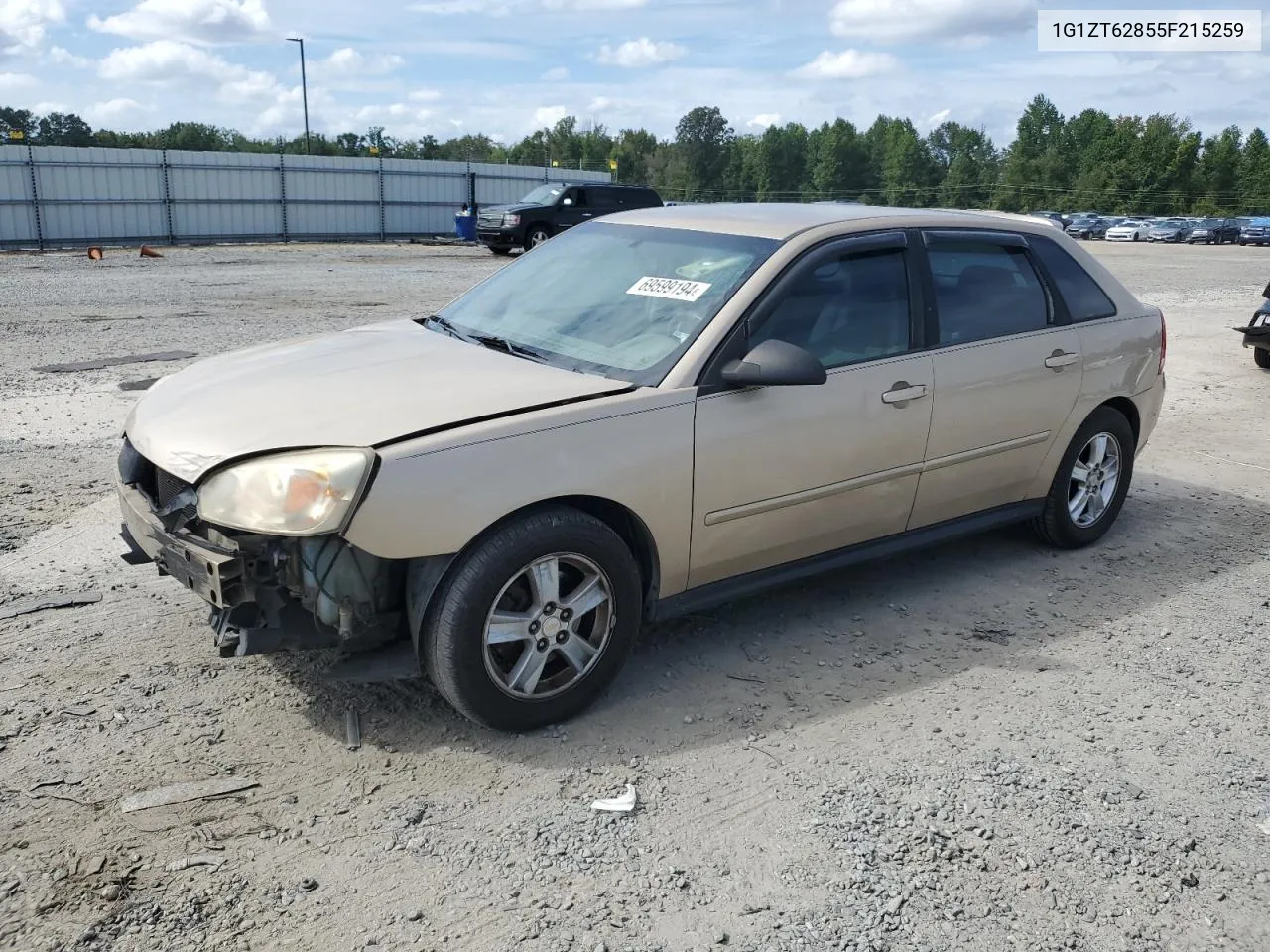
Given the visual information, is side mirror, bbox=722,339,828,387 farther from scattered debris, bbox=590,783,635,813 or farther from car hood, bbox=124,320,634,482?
scattered debris, bbox=590,783,635,813

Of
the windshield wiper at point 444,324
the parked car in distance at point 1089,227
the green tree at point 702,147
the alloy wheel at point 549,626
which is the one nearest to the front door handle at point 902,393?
the alloy wheel at point 549,626

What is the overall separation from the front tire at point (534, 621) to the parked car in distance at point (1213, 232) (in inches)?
2209

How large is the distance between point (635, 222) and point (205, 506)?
7.77 feet

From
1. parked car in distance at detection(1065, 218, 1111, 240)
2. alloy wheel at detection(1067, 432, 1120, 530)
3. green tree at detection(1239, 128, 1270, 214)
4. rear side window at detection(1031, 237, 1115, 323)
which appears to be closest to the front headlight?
rear side window at detection(1031, 237, 1115, 323)

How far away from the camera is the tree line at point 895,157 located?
8669 centimetres

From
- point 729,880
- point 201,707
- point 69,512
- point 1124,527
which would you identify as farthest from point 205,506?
point 1124,527

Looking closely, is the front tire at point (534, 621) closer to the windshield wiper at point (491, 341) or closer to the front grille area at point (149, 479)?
the windshield wiper at point (491, 341)

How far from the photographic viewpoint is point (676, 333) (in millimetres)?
3977

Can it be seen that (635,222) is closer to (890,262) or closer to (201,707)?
(890,262)

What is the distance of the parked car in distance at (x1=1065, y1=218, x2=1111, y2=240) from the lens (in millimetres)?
56688

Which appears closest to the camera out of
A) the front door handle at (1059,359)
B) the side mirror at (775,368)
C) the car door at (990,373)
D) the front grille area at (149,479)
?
the front grille area at (149,479)

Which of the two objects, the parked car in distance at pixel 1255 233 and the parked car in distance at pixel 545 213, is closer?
the parked car in distance at pixel 545 213

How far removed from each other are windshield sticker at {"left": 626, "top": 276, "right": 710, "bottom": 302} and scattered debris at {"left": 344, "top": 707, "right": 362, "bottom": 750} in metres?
1.91

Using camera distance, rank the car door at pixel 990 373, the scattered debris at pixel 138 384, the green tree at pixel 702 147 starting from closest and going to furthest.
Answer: the car door at pixel 990 373
the scattered debris at pixel 138 384
the green tree at pixel 702 147
